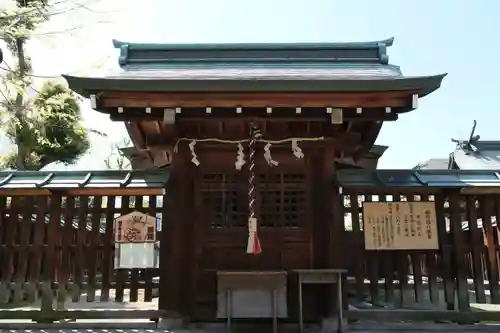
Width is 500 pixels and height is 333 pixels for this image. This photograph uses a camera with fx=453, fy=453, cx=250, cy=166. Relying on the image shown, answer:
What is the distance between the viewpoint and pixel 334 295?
6.79 metres

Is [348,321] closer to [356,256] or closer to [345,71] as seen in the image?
[356,256]

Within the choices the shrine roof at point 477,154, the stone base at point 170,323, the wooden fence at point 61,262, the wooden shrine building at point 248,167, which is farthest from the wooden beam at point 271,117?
the shrine roof at point 477,154

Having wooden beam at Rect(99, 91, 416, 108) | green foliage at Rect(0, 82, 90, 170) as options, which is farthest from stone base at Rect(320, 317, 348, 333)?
green foliage at Rect(0, 82, 90, 170)

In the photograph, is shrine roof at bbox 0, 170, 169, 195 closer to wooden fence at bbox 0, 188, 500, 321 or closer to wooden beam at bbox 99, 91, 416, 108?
wooden fence at bbox 0, 188, 500, 321

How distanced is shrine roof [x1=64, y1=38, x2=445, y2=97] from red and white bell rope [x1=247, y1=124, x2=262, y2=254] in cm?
95

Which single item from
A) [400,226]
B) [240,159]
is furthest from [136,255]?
[400,226]

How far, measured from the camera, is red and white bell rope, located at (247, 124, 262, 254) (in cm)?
654

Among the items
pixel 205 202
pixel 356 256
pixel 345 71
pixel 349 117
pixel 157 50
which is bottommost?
pixel 356 256

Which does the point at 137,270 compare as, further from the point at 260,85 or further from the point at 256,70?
the point at 256,70

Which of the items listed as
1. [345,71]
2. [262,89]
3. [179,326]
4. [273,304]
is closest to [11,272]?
[179,326]

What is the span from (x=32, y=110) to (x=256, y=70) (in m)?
3.74

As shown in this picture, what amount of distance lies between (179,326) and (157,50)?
488 centimetres

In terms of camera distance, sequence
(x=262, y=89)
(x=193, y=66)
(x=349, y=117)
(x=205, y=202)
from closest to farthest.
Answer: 1. (x=262, y=89)
2. (x=349, y=117)
3. (x=205, y=202)
4. (x=193, y=66)

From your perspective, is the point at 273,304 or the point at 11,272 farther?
the point at 11,272
